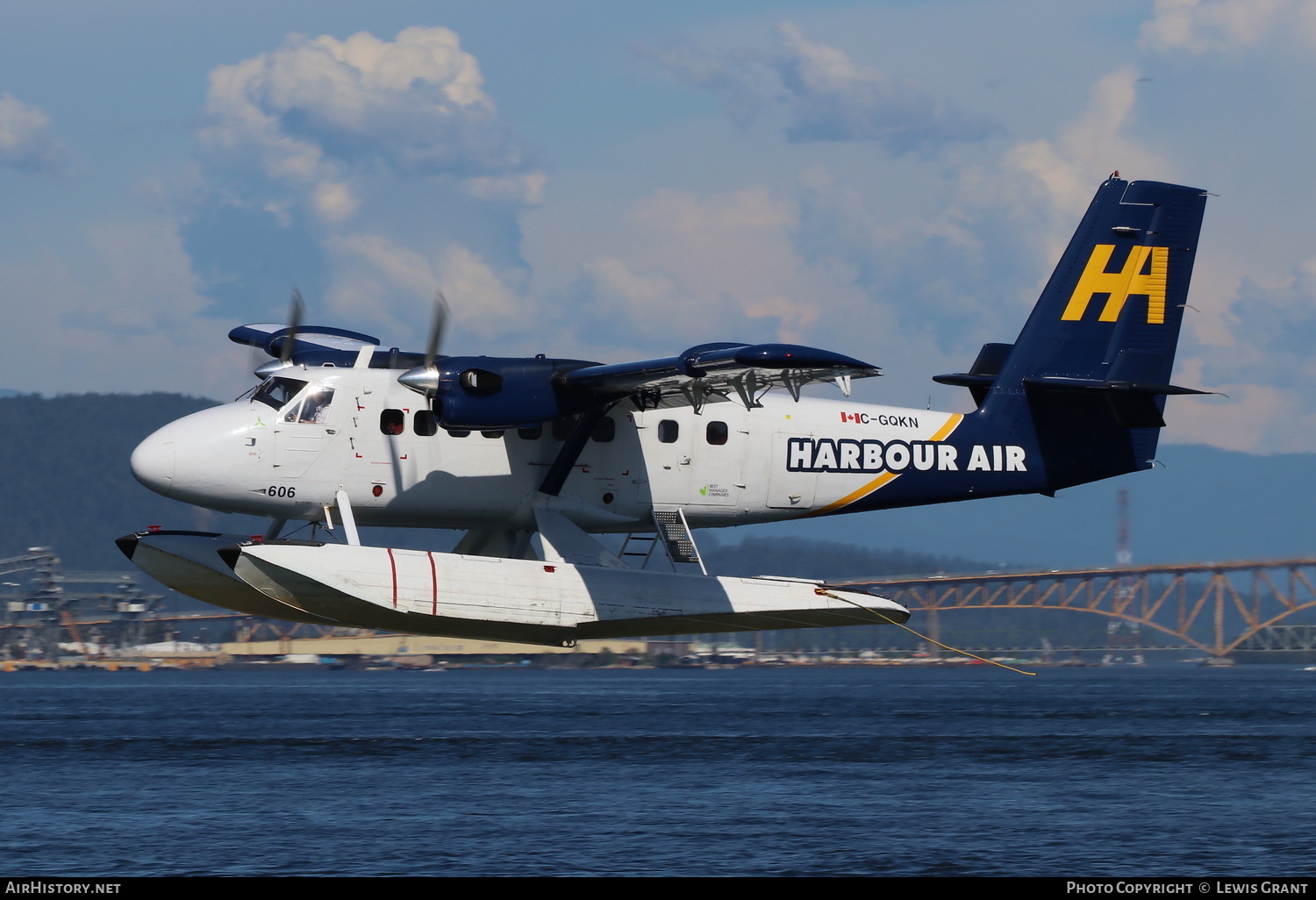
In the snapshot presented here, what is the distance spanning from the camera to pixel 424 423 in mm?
20219

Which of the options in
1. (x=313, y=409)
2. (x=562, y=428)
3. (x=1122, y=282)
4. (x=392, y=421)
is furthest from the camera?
(x=1122, y=282)

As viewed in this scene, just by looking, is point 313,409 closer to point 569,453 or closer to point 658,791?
point 569,453

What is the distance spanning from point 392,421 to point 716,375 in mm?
4394

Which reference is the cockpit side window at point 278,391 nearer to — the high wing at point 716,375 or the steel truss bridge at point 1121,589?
the high wing at point 716,375

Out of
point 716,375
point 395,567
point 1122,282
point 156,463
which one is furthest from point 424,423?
point 1122,282

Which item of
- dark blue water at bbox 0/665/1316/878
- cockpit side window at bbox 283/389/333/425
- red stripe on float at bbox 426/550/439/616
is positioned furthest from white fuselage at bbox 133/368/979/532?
Answer: dark blue water at bbox 0/665/1316/878

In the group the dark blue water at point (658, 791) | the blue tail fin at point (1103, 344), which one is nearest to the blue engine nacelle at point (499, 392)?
the dark blue water at point (658, 791)

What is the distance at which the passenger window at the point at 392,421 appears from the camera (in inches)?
792

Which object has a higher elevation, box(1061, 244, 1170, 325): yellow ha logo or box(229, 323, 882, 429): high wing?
box(1061, 244, 1170, 325): yellow ha logo

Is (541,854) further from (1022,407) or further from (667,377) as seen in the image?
(1022,407)

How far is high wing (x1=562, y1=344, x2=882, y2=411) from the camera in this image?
17234mm

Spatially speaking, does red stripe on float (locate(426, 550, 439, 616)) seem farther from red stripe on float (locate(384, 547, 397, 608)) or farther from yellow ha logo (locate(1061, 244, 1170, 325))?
yellow ha logo (locate(1061, 244, 1170, 325))

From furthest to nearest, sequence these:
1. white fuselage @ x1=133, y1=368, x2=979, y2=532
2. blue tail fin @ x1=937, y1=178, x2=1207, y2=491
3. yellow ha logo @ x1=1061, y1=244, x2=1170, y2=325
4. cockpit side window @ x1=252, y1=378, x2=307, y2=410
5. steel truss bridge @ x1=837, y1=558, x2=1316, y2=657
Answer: steel truss bridge @ x1=837, y1=558, x2=1316, y2=657 < yellow ha logo @ x1=1061, y1=244, x2=1170, y2=325 < blue tail fin @ x1=937, y1=178, x2=1207, y2=491 < cockpit side window @ x1=252, y1=378, x2=307, y2=410 < white fuselage @ x1=133, y1=368, x2=979, y2=532

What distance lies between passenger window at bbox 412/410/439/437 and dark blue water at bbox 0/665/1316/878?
578cm
